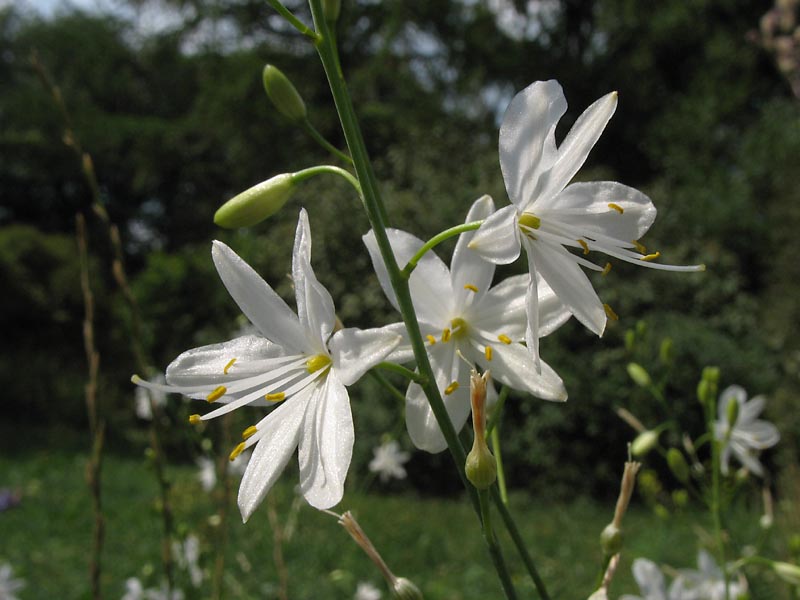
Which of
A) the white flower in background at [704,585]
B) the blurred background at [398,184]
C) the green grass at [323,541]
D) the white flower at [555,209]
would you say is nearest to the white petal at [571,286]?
the white flower at [555,209]

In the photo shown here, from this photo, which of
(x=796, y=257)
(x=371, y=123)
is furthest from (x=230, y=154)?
(x=796, y=257)

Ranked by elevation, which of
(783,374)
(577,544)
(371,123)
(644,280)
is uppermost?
(371,123)

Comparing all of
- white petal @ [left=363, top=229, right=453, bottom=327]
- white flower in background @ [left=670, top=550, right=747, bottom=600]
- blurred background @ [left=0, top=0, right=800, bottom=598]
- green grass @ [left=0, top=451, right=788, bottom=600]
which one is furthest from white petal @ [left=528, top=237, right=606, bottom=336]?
blurred background @ [left=0, top=0, right=800, bottom=598]

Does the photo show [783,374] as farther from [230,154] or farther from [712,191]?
[230,154]

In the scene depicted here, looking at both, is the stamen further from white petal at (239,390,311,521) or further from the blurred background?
the blurred background

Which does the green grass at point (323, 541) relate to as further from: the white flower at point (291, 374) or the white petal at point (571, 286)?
the white petal at point (571, 286)

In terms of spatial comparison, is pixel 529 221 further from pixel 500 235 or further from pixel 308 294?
pixel 308 294
